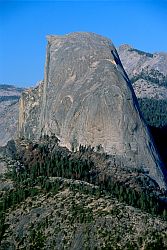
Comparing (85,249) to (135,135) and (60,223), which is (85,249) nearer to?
(60,223)

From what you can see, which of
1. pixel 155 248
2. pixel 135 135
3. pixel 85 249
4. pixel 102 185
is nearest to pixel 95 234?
pixel 85 249

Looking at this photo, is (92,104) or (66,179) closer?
(66,179)

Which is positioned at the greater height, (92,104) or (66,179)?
(92,104)

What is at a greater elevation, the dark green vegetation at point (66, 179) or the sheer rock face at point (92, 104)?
the sheer rock face at point (92, 104)

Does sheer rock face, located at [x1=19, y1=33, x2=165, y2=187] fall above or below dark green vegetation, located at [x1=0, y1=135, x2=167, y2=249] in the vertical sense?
above

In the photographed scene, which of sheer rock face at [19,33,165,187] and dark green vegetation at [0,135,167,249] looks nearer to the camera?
dark green vegetation at [0,135,167,249]

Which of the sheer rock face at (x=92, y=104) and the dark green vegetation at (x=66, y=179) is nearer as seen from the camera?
the dark green vegetation at (x=66, y=179)
